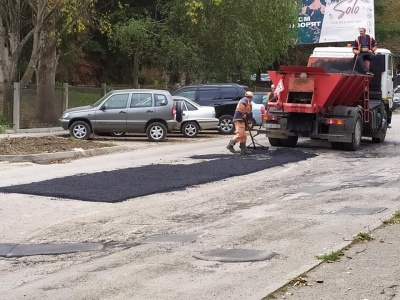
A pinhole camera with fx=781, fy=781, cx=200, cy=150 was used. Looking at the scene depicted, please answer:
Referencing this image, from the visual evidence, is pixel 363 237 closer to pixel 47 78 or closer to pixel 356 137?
pixel 356 137

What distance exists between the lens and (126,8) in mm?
39312

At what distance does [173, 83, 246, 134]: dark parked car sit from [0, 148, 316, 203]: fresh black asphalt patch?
960cm

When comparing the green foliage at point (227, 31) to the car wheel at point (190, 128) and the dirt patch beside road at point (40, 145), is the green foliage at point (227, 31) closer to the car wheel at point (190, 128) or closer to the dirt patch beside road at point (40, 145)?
the car wheel at point (190, 128)

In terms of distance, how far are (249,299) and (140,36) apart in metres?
29.7

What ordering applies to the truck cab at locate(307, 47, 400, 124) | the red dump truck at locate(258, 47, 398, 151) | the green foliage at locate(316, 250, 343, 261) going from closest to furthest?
the green foliage at locate(316, 250, 343, 261)
the red dump truck at locate(258, 47, 398, 151)
the truck cab at locate(307, 47, 400, 124)

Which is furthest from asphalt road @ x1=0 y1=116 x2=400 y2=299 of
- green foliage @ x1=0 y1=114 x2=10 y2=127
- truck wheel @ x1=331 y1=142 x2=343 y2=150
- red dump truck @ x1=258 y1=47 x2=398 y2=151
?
green foliage @ x1=0 y1=114 x2=10 y2=127

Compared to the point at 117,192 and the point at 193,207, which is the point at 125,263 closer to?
the point at 193,207

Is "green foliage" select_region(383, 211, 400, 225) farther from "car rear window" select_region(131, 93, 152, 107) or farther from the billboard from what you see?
the billboard

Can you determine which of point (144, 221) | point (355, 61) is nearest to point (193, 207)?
point (144, 221)

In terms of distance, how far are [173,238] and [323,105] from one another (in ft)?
39.7

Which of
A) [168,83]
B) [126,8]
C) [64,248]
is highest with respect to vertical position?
[126,8]

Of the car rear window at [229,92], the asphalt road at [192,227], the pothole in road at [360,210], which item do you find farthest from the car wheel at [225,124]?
the pothole in road at [360,210]

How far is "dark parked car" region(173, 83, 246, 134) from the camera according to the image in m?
29.3

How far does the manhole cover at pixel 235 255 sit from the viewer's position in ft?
28.7
